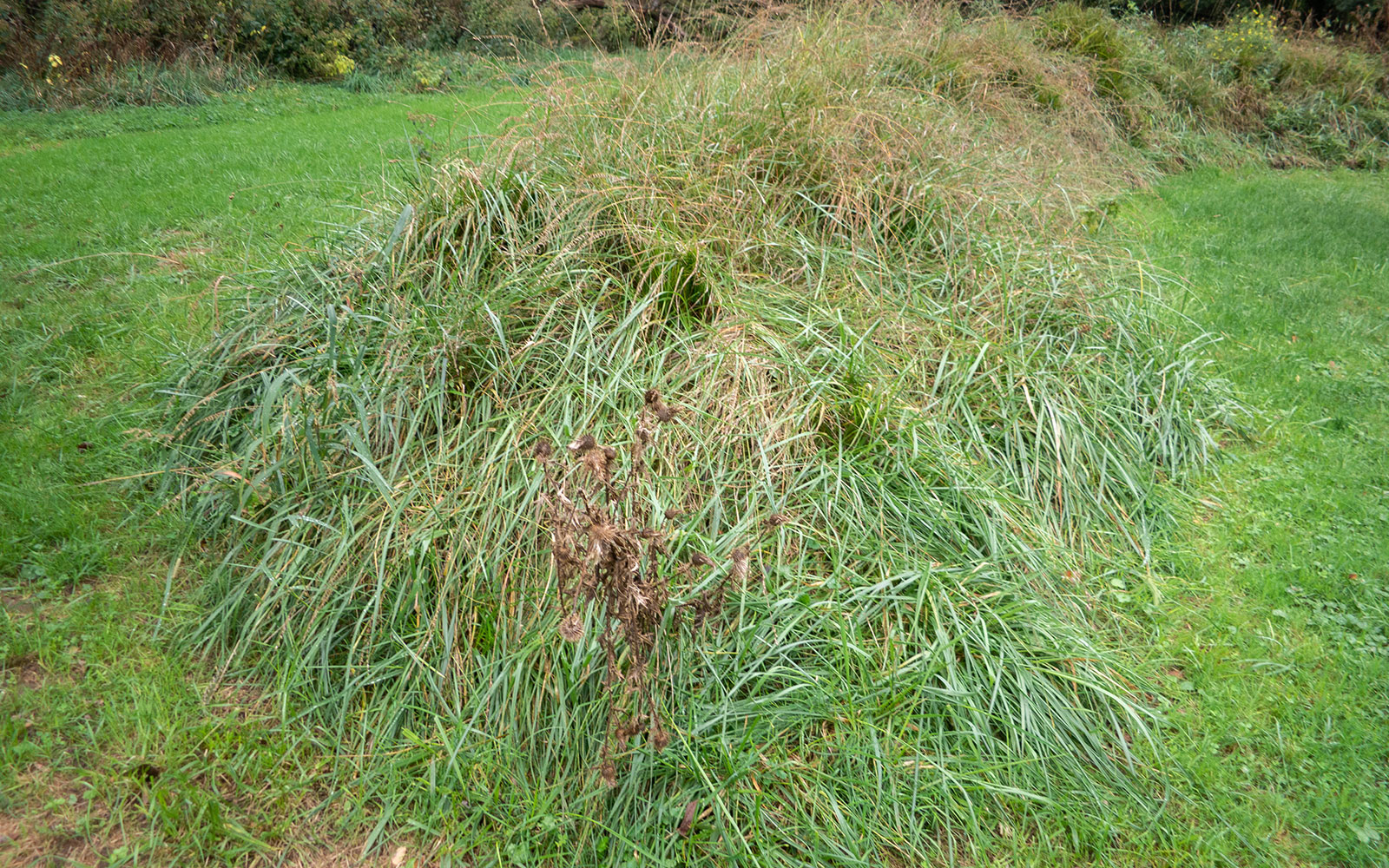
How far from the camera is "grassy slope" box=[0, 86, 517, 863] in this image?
2.12m

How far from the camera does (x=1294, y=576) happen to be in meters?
2.96

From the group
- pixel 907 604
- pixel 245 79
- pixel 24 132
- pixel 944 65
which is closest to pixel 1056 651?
pixel 907 604

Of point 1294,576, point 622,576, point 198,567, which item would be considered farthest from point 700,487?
point 1294,576

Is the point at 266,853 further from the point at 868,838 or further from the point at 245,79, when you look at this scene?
the point at 245,79

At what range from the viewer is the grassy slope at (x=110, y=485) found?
83.4 inches

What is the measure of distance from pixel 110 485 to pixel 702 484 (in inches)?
91.1

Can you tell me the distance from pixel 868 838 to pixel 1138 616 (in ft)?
4.58

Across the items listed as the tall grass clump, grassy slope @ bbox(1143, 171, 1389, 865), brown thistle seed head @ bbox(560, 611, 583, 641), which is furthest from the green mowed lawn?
brown thistle seed head @ bbox(560, 611, 583, 641)

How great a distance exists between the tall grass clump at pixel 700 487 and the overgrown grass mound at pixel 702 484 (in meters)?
0.01

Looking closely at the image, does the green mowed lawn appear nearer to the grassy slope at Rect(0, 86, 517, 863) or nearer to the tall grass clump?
the grassy slope at Rect(0, 86, 517, 863)

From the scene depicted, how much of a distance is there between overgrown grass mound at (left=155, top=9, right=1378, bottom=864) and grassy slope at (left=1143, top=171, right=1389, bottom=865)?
0.24 m

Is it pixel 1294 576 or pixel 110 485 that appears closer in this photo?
pixel 1294 576

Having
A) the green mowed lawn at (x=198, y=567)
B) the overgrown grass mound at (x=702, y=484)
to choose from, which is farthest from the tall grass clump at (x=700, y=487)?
the green mowed lawn at (x=198, y=567)

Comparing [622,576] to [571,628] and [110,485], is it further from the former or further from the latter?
[110,485]
